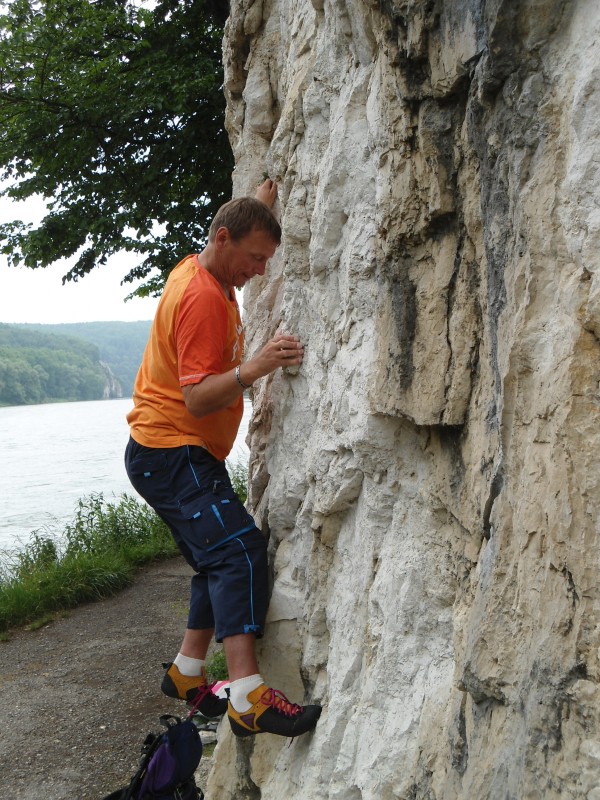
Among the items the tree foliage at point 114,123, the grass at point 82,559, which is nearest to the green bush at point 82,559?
the grass at point 82,559

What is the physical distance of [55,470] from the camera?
1542 centimetres

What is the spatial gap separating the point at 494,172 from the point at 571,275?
427mm

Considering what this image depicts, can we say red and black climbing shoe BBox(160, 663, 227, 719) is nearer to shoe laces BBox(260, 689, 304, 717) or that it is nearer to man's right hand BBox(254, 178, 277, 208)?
shoe laces BBox(260, 689, 304, 717)

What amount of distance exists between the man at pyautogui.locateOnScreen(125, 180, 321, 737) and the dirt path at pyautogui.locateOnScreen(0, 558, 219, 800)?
143 cm

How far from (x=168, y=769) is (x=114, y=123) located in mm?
7421

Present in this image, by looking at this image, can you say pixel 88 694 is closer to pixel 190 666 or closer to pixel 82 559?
pixel 190 666

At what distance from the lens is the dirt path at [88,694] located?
498cm

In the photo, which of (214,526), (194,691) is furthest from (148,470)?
(194,691)

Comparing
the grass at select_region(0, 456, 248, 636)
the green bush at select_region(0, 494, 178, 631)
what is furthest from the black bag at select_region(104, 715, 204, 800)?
the green bush at select_region(0, 494, 178, 631)

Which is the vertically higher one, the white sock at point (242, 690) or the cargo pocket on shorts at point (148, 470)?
the cargo pocket on shorts at point (148, 470)

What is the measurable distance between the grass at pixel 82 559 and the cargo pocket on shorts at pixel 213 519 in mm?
4905

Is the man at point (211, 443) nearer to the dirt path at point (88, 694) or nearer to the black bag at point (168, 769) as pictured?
the black bag at point (168, 769)

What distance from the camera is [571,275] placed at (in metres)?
1.89

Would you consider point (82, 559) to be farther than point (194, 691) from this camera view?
Yes
